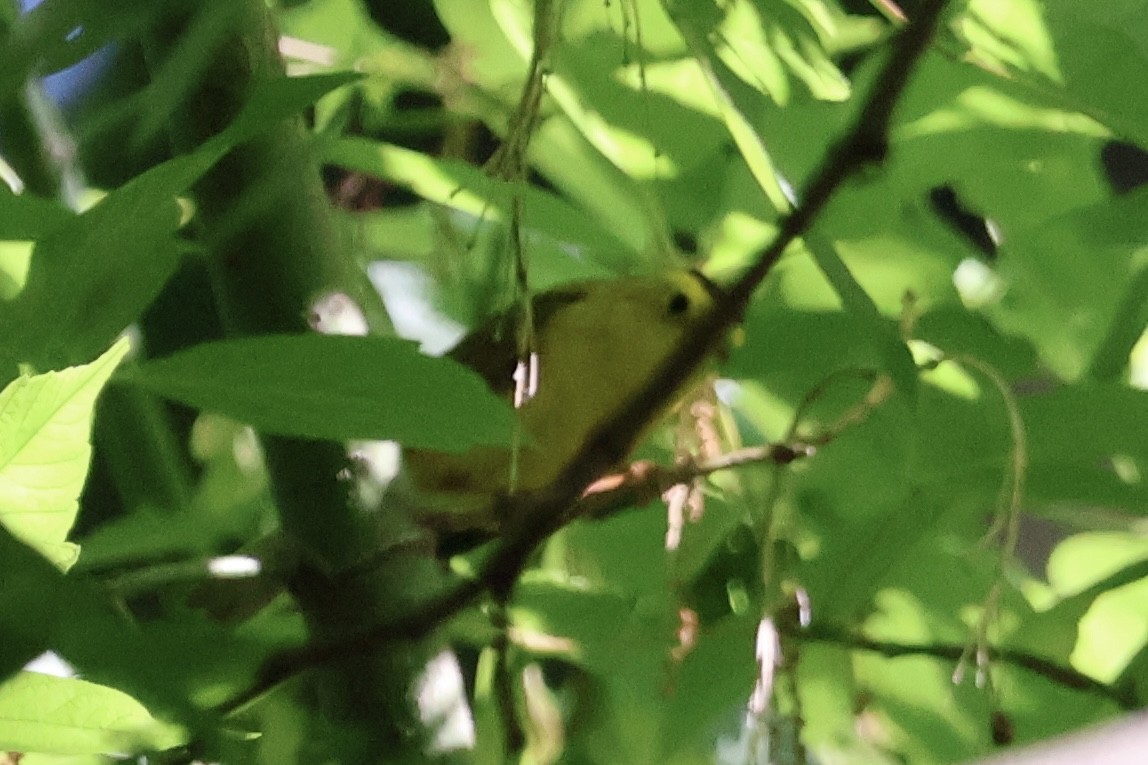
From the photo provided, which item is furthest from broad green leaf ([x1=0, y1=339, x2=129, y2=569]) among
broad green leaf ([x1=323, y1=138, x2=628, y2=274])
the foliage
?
broad green leaf ([x1=323, y1=138, x2=628, y2=274])

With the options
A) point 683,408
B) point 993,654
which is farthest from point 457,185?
point 993,654

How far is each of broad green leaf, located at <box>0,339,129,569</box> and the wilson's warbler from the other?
0.85ft

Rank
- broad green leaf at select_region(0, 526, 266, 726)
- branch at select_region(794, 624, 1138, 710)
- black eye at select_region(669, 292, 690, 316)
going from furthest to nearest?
black eye at select_region(669, 292, 690, 316)
branch at select_region(794, 624, 1138, 710)
broad green leaf at select_region(0, 526, 266, 726)

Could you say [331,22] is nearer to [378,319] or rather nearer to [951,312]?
[378,319]

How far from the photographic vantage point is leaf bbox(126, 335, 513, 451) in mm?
273

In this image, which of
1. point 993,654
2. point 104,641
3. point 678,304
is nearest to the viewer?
point 104,641

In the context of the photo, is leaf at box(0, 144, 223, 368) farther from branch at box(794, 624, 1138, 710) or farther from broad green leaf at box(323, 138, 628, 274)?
branch at box(794, 624, 1138, 710)

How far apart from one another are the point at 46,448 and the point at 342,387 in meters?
0.07

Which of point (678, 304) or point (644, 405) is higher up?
point (644, 405)

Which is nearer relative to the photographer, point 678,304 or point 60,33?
point 60,33

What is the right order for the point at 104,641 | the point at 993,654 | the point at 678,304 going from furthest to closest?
1. the point at 678,304
2. the point at 993,654
3. the point at 104,641

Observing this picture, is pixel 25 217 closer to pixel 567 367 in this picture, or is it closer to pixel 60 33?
pixel 60 33

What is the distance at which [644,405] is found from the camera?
11.4 inches

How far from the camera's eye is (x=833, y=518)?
0.48m
